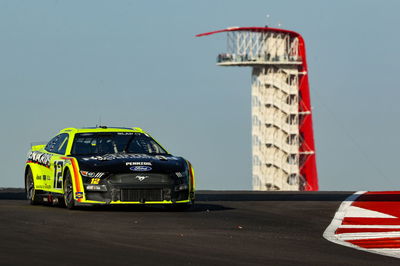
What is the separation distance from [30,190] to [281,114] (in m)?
90.5

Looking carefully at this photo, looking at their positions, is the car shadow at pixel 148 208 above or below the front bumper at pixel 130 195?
below

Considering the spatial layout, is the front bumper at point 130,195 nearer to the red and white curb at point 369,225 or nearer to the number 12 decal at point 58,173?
the number 12 decal at point 58,173

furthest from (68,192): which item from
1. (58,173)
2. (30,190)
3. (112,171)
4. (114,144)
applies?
(30,190)

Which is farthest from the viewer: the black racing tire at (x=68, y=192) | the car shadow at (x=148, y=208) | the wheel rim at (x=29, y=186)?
the wheel rim at (x=29, y=186)

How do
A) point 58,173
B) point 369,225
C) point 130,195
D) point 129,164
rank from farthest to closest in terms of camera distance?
point 58,173 → point 129,164 → point 130,195 → point 369,225

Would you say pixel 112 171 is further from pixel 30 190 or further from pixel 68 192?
pixel 30 190

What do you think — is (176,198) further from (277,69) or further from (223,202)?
(277,69)

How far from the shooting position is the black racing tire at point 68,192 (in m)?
16.3

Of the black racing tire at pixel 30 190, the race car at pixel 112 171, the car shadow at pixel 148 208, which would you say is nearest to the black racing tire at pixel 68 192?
the race car at pixel 112 171

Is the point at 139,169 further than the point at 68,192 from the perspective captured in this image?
No

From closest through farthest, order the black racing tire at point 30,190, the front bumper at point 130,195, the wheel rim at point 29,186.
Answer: the front bumper at point 130,195 → the black racing tire at point 30,190 → the wheel rim at point 29,186

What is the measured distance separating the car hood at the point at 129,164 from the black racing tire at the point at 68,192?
0.33 m

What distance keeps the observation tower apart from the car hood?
281 ft

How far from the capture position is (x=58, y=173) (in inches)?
671
